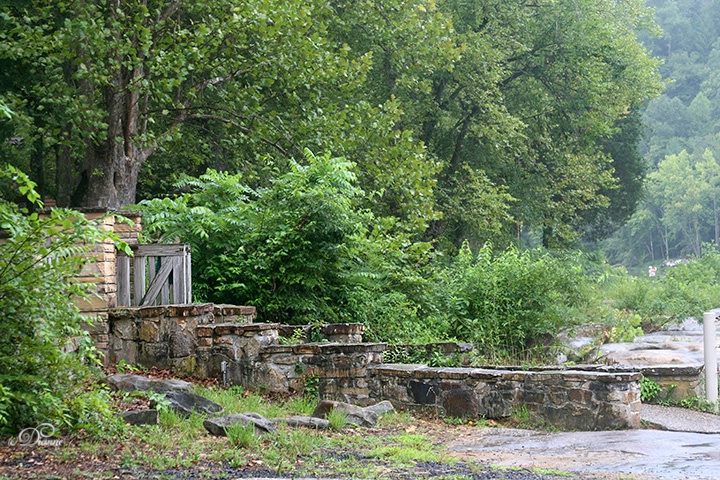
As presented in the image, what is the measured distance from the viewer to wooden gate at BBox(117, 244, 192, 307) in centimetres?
1059

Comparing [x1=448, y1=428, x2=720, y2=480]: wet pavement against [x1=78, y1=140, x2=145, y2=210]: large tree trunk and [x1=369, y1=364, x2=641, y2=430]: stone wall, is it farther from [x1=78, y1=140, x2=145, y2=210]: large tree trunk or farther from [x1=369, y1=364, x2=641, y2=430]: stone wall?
[x1=78, y1=140, x2=145, y2=210]: large tree trunk

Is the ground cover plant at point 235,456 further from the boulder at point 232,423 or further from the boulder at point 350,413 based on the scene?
the boulder at point 350,413

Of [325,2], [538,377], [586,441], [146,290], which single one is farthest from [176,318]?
[325,2]

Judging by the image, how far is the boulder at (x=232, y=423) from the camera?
6926 millimetres

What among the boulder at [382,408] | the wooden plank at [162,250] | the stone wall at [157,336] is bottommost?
the boulder at [382,408]

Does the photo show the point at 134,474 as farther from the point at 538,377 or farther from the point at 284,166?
the point at 284,166

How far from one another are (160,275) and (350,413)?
3.68 meters

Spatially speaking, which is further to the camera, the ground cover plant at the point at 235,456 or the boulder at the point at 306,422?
the boulder at the point at 306,422

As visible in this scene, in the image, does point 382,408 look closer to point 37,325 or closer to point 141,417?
point 141,417

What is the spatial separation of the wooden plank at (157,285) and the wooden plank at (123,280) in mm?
293

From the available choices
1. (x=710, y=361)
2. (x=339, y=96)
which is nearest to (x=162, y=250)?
(x=710, y=361)

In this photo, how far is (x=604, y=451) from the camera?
23.3 ft

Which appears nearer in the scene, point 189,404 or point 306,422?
point 306,422

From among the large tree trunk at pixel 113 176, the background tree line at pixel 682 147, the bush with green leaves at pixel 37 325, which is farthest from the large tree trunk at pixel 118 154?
the background tree line at pixel 682 147
